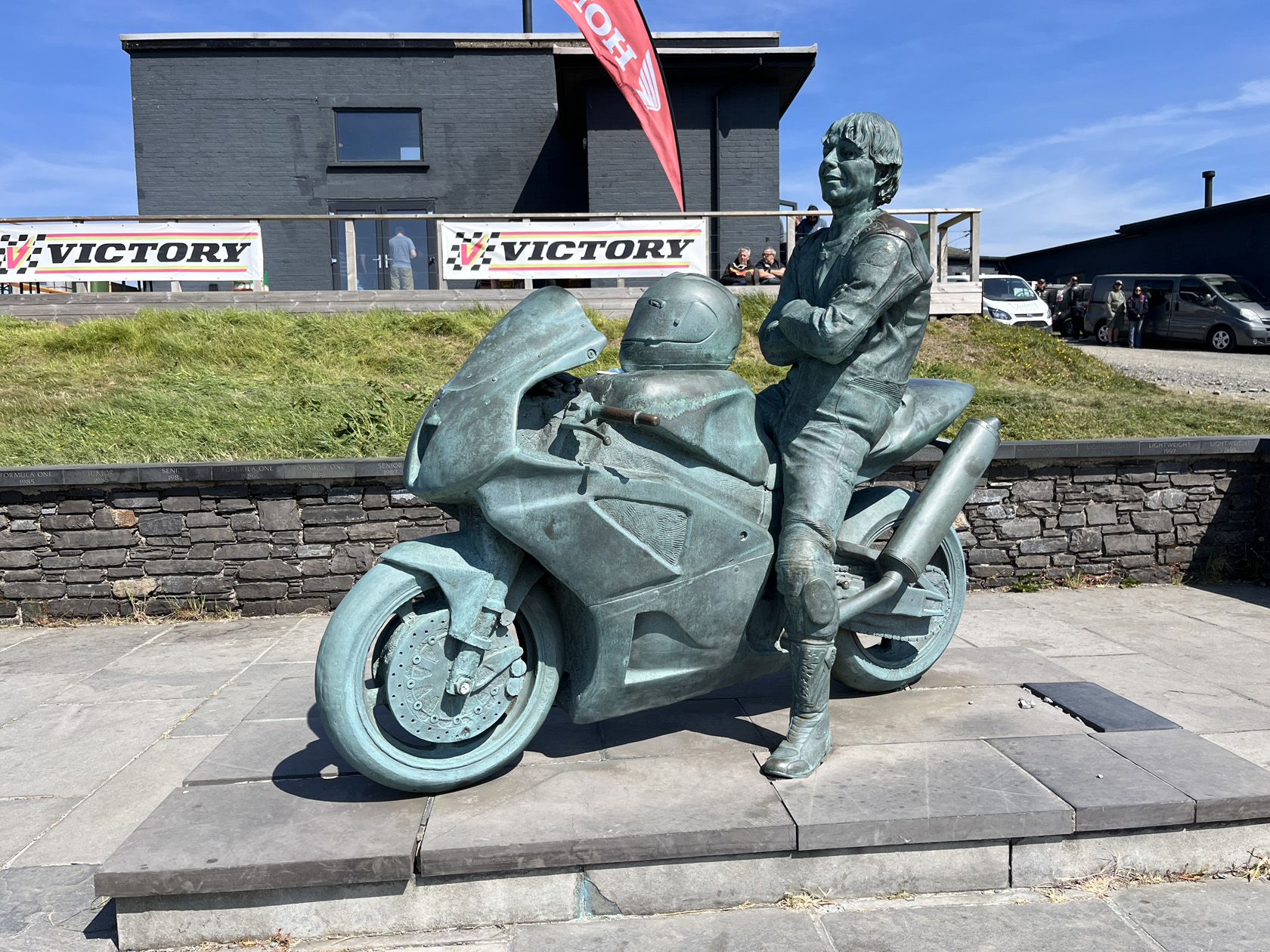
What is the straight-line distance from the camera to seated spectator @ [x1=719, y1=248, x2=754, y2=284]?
519 inches

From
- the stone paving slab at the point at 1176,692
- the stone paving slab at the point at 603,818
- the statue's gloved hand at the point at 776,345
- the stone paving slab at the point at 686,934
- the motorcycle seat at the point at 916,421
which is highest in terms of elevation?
the statue's gloved hand at the point at 776,345

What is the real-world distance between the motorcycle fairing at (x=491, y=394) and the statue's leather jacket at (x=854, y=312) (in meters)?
0.80

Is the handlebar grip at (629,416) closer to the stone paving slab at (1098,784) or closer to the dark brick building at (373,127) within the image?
the stone paving slab at (1098,784)

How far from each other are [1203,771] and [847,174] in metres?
2.37

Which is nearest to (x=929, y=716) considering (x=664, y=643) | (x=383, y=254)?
(x=664, y=643)

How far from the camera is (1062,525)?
278 inches

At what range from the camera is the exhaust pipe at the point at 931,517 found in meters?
3.50

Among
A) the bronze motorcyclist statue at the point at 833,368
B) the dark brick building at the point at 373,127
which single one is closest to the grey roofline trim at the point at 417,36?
the dark brick building at the point at 373,127

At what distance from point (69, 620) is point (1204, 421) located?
948 centimetres

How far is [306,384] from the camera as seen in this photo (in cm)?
921

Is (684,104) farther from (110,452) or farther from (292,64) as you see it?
(110,452)

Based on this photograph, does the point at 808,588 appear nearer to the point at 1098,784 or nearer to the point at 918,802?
the point at 918,802

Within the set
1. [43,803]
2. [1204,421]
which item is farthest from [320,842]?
[1204,421]

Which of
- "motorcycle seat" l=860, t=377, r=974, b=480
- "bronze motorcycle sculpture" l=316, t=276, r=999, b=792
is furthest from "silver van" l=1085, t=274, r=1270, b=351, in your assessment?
"bronze motorcycle sculpture" l=316, t=276, r=999, b=792
